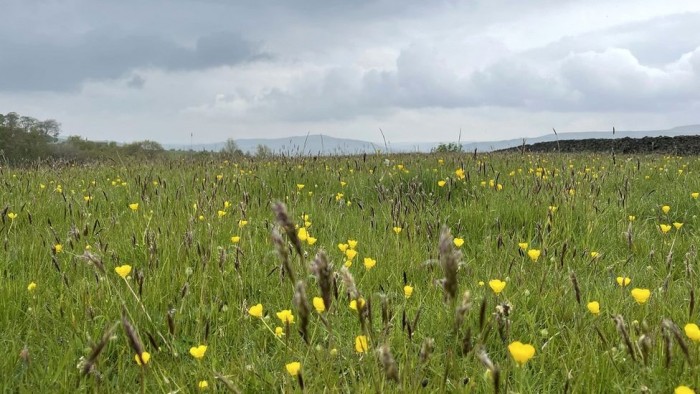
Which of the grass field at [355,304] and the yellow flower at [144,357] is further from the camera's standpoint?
the grass field at [355,304]

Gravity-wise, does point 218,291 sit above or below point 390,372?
below

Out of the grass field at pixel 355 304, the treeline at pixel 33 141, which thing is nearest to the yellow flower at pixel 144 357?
the grass field at pixel 355 304

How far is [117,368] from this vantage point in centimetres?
210

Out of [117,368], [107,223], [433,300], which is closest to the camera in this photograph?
[117,368]

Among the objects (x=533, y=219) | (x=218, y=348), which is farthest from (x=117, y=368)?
(x=533, y=219)

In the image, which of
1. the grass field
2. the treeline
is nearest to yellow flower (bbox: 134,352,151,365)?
the grass field

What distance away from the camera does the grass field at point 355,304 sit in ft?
5.05

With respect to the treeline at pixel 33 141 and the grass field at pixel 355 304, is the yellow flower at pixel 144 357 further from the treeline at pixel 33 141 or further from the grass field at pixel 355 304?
the treeline at pixel 33 141

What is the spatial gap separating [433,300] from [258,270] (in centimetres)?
111

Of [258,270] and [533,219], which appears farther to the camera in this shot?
[533,219]

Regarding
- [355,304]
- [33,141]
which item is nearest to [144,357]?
[355,304]

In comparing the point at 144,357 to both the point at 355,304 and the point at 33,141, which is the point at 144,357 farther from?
the point at 33,141

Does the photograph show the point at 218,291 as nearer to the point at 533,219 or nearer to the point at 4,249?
the point at 4,249

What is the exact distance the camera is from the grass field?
1539 millimetres
